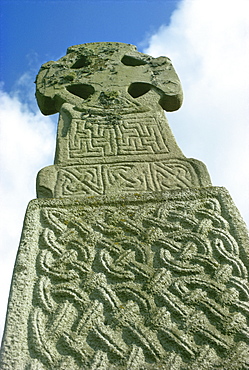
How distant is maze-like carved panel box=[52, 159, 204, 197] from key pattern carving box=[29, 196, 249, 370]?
0.80 feet

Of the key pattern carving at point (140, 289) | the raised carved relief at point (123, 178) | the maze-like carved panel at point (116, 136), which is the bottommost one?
the key pattern carving at point (140, 289)

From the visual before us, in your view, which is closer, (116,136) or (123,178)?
(123,178)

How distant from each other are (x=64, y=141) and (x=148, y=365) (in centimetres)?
177

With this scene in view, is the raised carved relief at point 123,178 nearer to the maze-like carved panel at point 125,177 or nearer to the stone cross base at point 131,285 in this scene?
the maze-like carved panel at point 125,177

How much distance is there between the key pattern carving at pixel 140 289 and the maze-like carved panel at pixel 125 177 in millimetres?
243

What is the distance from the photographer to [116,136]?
9.50 feet

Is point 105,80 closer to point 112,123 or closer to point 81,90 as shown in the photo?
point 81,90

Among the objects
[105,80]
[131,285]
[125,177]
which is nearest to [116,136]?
[125,177]

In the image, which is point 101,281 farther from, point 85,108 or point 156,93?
point 156,93

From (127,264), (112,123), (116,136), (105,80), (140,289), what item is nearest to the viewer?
(140,289)

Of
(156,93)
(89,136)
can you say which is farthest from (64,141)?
(156,93)

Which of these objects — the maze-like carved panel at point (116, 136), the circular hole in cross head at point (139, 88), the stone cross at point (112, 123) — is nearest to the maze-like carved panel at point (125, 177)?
the stone cross at point (112, 123)

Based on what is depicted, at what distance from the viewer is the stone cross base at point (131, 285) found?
1.60m

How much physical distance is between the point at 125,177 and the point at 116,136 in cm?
47
